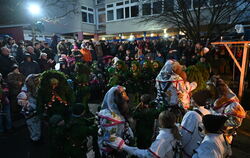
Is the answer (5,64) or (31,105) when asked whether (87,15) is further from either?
(31,105)

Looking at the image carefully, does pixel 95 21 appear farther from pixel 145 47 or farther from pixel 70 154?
pixel 70 154

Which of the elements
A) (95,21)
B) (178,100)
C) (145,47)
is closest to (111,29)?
(95,21)

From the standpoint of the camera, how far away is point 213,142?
2088 mm

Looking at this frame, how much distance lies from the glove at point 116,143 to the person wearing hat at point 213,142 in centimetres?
93

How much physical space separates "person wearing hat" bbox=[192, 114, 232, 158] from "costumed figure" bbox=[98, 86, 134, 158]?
112 centimetres

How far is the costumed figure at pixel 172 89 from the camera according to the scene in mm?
4035

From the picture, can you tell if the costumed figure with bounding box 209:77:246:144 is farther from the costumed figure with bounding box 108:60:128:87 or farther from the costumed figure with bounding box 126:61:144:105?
the costumed figure with bounding box 126:61:144:105

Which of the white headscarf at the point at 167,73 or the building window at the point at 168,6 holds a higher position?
the building window at the point at 168,6

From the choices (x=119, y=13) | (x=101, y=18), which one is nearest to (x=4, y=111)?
(x=119, y=13)

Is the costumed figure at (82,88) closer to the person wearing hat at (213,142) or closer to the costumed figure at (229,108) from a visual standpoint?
the costumed figure at (229,108)

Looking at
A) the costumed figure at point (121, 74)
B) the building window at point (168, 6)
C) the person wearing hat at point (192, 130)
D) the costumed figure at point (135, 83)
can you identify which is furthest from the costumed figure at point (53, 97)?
the building window at point (168, 6)

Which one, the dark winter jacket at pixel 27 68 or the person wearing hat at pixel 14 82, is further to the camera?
the dark winter jacket at pixel 27 68

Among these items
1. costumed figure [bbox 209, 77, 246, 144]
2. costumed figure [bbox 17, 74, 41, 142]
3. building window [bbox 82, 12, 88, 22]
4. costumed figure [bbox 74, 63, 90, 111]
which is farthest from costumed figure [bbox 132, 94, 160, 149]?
building window [bbox 82, 12, 88, 22]

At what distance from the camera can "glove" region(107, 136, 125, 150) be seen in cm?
255
